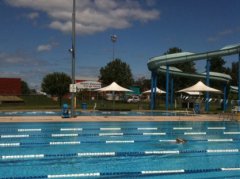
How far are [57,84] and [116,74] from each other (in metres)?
19.0

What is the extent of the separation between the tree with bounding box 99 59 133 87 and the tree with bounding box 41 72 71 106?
1438 cm

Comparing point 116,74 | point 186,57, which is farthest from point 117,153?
point 116,74

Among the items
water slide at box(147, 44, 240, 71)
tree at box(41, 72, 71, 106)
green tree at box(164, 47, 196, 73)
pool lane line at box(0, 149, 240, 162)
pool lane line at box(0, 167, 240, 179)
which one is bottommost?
pool lane line at box(0, 167, 240, 179)

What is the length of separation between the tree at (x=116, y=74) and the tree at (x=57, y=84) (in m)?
14.4

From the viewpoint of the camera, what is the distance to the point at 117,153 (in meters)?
9.86

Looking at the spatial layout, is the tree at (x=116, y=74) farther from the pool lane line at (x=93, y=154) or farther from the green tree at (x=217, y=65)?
the pool lane line at (x=93, y=154)

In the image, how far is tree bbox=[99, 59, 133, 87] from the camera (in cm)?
6275

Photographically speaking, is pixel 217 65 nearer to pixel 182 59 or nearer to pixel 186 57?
pixel 182 59

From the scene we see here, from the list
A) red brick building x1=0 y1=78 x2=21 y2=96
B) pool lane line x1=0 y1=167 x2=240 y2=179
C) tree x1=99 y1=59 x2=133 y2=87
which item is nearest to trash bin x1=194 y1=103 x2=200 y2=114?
pool lane line x1=0 y1=167 x2=240 y2=179

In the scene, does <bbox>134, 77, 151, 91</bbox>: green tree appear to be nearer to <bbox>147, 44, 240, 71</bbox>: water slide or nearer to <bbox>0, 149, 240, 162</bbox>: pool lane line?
<bbox>147, 44, 240, 71</bbox>: water slide

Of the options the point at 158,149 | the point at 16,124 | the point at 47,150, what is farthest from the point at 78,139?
the point at 16,124

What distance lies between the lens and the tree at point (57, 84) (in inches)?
1777

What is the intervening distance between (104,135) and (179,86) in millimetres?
56415

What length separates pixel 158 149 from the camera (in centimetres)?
1106
